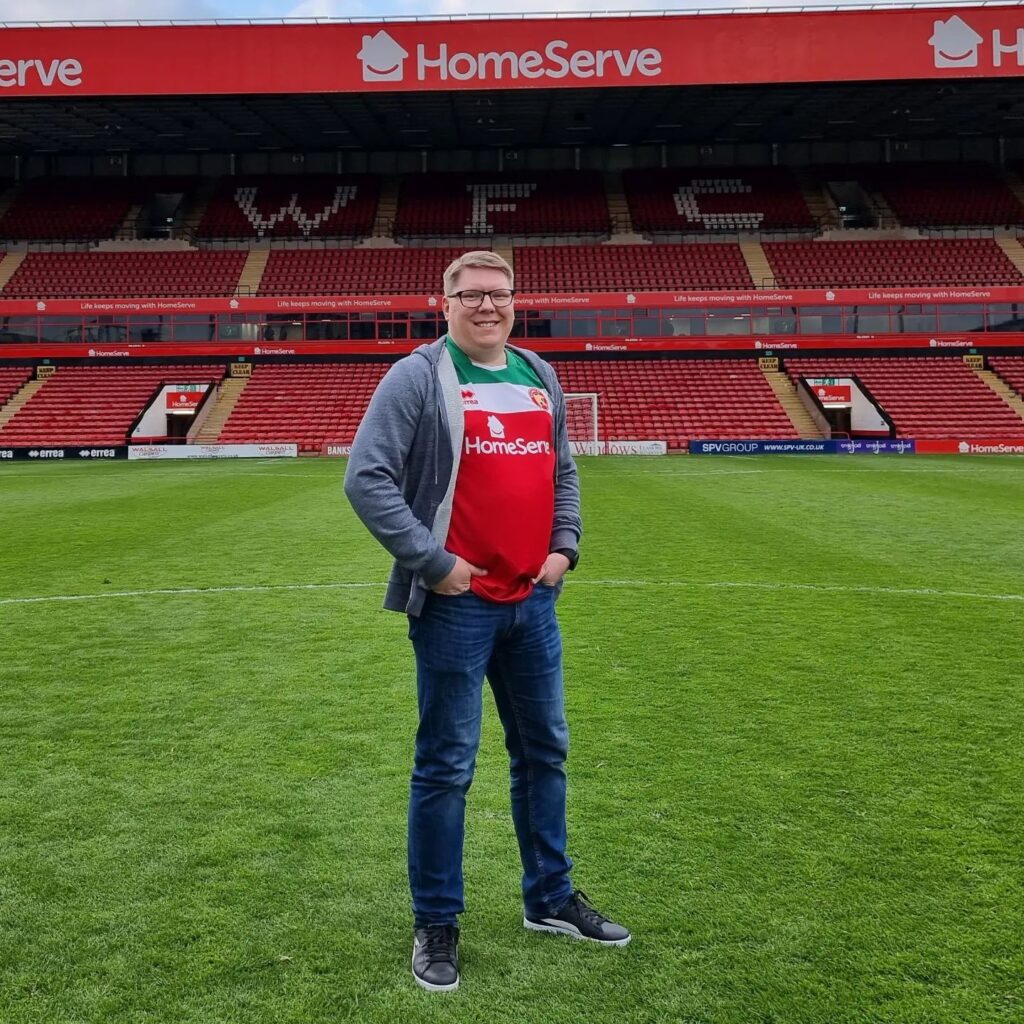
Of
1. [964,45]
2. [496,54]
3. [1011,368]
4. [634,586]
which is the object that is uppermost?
[496,54]

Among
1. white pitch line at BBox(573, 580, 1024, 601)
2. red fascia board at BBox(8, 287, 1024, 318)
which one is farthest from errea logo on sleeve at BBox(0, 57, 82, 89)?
white pitch line at BBox(573, 580, 1024, 601)

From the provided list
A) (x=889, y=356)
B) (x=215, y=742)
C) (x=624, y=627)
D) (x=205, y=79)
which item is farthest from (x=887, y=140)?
(x=215, y=742)

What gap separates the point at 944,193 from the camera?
45.4 metres

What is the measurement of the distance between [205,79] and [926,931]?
131ft

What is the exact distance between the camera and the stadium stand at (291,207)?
1810 inches

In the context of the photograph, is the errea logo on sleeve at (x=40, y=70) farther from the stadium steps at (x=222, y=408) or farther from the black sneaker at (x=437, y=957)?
the black sneaker at (x=437, y=957)

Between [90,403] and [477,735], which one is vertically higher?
[90,403]

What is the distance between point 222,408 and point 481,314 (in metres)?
37.6

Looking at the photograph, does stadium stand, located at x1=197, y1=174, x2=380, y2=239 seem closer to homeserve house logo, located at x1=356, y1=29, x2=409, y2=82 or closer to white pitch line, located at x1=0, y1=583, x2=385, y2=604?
homeserve house logo, located at x1=356, y1=29, x2=409, y2=82

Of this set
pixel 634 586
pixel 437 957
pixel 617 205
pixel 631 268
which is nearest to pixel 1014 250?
pixel 631 268

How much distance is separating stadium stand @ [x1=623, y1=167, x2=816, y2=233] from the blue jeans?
45394mm

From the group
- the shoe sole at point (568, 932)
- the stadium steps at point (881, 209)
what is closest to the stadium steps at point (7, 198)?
the stadium steps at point (881, 209)

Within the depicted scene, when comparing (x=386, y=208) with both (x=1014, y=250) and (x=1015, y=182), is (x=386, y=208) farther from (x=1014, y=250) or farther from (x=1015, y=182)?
(x=1015, y=182)

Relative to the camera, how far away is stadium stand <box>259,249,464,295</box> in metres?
42.2
